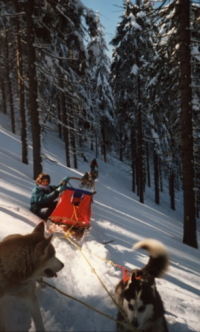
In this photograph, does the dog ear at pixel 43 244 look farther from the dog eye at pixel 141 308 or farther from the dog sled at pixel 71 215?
the dog sled at pixel 71 215

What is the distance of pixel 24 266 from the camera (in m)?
2.48

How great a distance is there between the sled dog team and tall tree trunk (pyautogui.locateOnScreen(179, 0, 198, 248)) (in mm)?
6194

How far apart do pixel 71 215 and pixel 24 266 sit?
3.40 metres

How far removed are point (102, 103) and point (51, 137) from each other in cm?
871

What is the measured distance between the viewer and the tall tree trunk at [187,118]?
27.2 ft

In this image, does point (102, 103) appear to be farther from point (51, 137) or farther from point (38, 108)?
point (38, 108)

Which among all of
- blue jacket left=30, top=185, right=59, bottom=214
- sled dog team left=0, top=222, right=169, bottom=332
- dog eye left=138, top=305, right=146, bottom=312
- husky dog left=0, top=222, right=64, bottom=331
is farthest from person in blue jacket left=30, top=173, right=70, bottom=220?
dog eye left=138, top=305, right=146, bottom=312

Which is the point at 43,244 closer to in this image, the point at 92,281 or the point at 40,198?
the point at 92,281

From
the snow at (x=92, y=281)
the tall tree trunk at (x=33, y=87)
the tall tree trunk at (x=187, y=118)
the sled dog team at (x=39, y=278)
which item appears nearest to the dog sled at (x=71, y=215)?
the snow at (x=92, y=281)

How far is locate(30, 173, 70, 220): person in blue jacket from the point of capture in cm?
617

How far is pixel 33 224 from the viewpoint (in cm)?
569

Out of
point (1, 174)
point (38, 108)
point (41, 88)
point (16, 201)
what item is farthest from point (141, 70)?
point (16, 201)

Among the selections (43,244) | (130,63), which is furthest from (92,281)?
(130,63)

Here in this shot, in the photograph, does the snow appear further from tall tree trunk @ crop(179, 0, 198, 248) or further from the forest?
the forest
